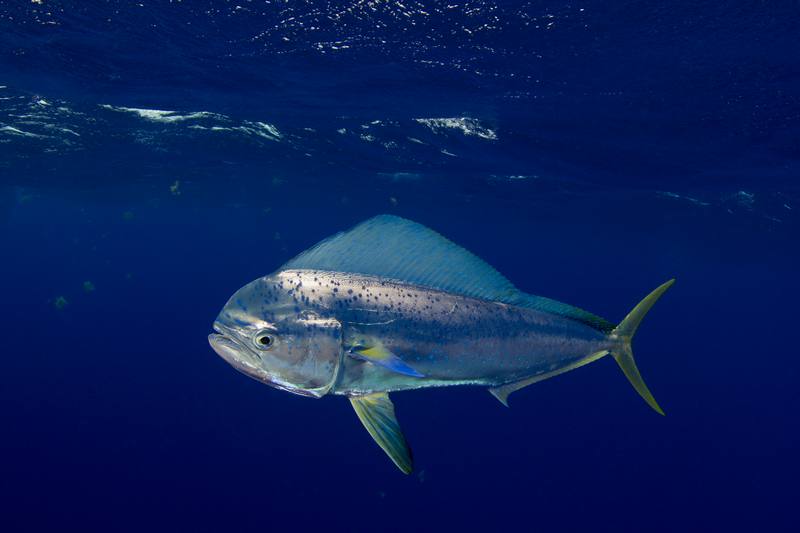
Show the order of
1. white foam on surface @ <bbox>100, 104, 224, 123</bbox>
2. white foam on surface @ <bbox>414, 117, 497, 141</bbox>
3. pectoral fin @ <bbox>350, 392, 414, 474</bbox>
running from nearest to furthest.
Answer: pectoral fin @ <bbox>350, 392, 414, 474</bbox>
white foam on surface @ <bbox>414, 117, 497, 141</bbox>
white foam on surface @ <bbox>100, 104, 224, 123</bbox>

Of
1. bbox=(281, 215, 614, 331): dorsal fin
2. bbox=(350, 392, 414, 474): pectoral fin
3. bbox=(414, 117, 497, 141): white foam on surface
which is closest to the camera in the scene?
bbox=(350, 392, 414, 474): pectoral fin

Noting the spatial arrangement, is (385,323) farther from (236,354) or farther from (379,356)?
(236,354)

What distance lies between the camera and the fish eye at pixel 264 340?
7.22ft

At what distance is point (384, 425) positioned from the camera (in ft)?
7.27

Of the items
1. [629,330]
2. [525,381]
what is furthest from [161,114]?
[629,330]

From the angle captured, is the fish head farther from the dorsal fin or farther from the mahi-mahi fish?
the dorsal fin

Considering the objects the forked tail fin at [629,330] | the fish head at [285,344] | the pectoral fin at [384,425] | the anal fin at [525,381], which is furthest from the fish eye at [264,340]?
the forked tail fin at [629,330]

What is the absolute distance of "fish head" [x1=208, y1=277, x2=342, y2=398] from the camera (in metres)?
2.19

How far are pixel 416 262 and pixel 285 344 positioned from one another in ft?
2.40

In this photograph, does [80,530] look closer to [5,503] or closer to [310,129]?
[5,503]

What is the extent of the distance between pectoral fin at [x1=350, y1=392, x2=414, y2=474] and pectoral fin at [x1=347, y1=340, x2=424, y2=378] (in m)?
0.21

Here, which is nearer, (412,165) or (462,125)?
(462,125)

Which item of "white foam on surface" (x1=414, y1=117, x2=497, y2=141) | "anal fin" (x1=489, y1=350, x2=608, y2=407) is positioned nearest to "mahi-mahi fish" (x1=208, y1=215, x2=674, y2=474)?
"anal fin" (x1=489, y1=350, x2=608, y2=407)

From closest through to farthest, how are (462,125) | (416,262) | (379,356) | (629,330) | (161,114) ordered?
1. (379,356)
2. (416,262)
3. (629,330)
4. (462,125)
5. (161,114)
